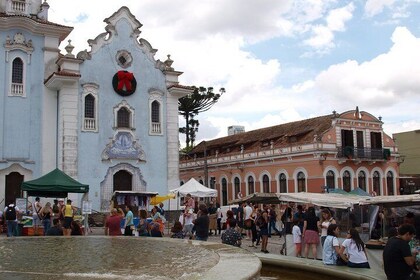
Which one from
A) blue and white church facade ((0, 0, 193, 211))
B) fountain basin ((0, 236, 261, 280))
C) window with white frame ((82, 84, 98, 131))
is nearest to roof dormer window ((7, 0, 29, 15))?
blue and white church facade ((0, 0, 193, 211))

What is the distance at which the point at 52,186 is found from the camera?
695 inches

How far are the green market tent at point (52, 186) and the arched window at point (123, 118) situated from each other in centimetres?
875

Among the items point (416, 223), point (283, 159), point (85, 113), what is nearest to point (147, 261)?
point (416, 223)

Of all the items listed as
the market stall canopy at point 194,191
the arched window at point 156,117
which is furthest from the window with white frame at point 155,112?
the market stall canopy at point 194,191

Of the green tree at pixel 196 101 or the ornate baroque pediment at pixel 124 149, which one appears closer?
the ornate baroque pediment at pixel 124 149

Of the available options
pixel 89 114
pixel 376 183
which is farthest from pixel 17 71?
pixel 376 183

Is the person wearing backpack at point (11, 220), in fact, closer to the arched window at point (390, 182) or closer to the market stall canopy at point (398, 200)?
the market stall canopy at point (398, 200)

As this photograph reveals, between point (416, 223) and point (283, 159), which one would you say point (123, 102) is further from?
point (416, 223)

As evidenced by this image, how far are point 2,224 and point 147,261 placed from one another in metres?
16.9

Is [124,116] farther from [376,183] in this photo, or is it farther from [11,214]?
[376,183]

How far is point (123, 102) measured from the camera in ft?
88.5

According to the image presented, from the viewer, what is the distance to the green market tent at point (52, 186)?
57.1 feet

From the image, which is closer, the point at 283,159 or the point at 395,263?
the point at 395,263

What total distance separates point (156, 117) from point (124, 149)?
2.80m
